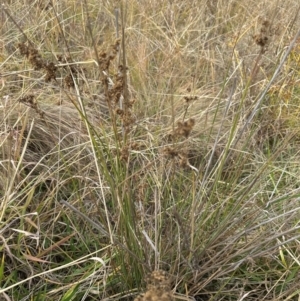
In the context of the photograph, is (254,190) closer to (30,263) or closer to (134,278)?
(134,278)

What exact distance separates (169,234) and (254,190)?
36 centimetres

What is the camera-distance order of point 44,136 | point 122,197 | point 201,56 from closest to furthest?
point 122,197
point 44,136
point 201,56

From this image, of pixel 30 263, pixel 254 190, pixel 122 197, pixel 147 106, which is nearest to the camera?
pixel 122 197

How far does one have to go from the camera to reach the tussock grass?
47.7 inches

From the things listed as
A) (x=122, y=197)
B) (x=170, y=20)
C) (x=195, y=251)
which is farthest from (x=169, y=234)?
(x=170, y=20)

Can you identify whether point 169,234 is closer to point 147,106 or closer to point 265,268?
point 265,268

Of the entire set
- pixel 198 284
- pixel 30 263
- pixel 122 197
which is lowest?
pixel 30 263

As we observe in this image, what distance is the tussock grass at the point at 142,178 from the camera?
1.21 meters

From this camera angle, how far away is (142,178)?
1.53 metres

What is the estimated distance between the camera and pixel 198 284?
126cm

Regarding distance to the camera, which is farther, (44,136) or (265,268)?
(44,136)

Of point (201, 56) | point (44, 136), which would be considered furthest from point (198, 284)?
point (201, 56)

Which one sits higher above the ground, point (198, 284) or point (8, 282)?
point (198, 284)

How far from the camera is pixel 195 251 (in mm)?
1292
